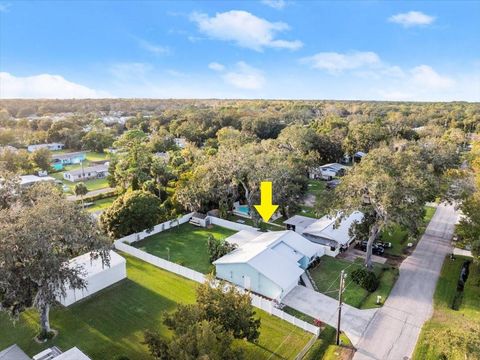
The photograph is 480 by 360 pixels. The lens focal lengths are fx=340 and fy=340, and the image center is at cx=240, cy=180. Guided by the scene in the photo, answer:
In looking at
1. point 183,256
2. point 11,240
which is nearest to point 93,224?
point 11,240

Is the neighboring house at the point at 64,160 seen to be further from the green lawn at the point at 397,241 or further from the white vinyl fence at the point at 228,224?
the green lawn at the point at 397,241

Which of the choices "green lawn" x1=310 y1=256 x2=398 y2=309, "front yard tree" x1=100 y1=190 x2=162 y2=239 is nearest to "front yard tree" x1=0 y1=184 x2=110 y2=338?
"front yard tree" x1=100 y1=190 x2=162 y2=239

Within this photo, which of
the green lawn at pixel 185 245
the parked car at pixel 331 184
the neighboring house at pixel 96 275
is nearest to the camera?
the neighboring house at pixel 96 275

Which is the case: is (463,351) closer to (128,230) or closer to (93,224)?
(93,224)

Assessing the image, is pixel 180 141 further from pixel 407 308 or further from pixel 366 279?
pixel 407 308

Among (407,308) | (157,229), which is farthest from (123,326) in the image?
(407,308)

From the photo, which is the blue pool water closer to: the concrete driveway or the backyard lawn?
the backyard lawn

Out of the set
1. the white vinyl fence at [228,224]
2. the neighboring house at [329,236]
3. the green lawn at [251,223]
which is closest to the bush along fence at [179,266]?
the white vinyl fence at [228,224]
